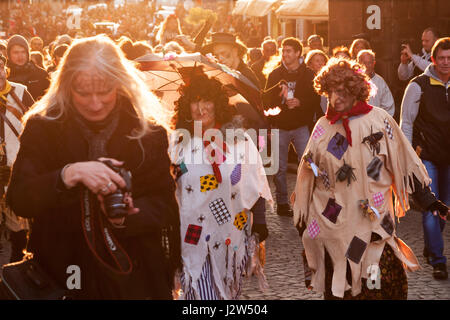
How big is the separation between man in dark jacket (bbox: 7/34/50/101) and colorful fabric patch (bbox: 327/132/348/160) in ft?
18.1

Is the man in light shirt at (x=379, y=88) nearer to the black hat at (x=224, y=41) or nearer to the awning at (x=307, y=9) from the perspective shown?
the black hat at (x=224, y=41)

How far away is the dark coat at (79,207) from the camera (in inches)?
126

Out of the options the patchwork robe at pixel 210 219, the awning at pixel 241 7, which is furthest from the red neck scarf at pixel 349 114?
the awning at pixel 241 7

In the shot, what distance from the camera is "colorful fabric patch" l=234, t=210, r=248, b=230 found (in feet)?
18.2

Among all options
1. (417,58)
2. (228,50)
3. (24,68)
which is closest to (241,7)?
(417,58)

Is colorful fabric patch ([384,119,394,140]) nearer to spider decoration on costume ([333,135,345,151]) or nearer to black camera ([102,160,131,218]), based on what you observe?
spider decoration on costume ([333,135,345,151])

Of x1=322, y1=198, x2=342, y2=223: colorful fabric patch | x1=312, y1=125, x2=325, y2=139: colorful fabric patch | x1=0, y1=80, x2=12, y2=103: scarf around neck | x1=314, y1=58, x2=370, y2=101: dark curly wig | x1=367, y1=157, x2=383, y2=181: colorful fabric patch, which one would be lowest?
x1=322, y1=198, x2=342, y2=223: colorful fabric patch

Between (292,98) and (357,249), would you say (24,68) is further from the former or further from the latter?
(357,249)

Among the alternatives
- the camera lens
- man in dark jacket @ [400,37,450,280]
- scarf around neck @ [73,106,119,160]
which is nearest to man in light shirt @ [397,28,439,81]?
A: man in dark jacket @ [400,37,450,280]

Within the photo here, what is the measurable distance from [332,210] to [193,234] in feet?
2.96

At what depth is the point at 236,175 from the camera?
5570mm

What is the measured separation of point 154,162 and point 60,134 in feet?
1.23
